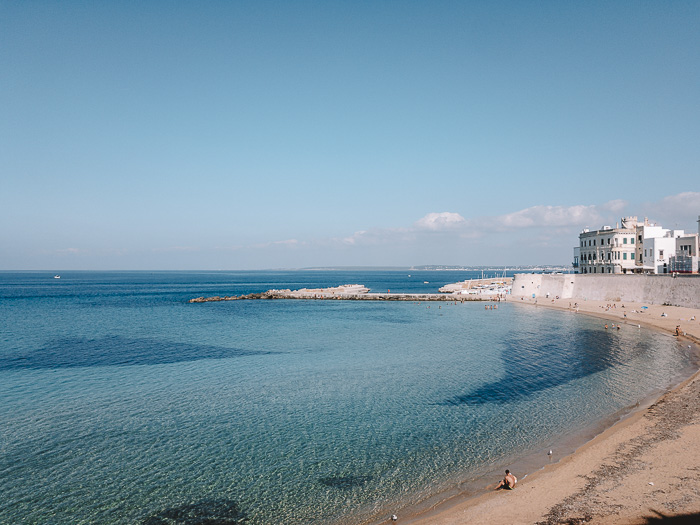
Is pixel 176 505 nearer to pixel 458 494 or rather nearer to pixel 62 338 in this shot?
pixel 458 494

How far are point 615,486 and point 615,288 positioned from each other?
69349 mm

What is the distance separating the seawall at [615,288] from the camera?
6084 centimetres

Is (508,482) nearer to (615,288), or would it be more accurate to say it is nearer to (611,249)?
(615,288)

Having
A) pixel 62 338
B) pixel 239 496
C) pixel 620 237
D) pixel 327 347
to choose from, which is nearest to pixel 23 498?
pixel 239 496

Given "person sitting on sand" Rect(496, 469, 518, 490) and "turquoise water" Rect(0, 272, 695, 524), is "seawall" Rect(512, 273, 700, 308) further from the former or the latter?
"person sitting on sand" Rect(496, 469, 518, 490)

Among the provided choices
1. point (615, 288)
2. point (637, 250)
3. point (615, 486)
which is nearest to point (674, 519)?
point (615, 486)

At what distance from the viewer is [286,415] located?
23.3 metres

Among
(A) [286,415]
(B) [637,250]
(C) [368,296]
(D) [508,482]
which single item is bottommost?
(A) [286,415]

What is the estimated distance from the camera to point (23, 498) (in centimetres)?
1496

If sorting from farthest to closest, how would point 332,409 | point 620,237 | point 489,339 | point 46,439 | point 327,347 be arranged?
point 620,237 < point 489,339 < point 327,347 < point 332,409 < point 46,439

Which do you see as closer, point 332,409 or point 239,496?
point 239,496

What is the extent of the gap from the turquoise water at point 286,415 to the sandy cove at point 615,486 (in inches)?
64.2

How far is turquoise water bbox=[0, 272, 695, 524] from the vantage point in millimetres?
15219

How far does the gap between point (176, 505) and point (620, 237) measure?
86178mm
